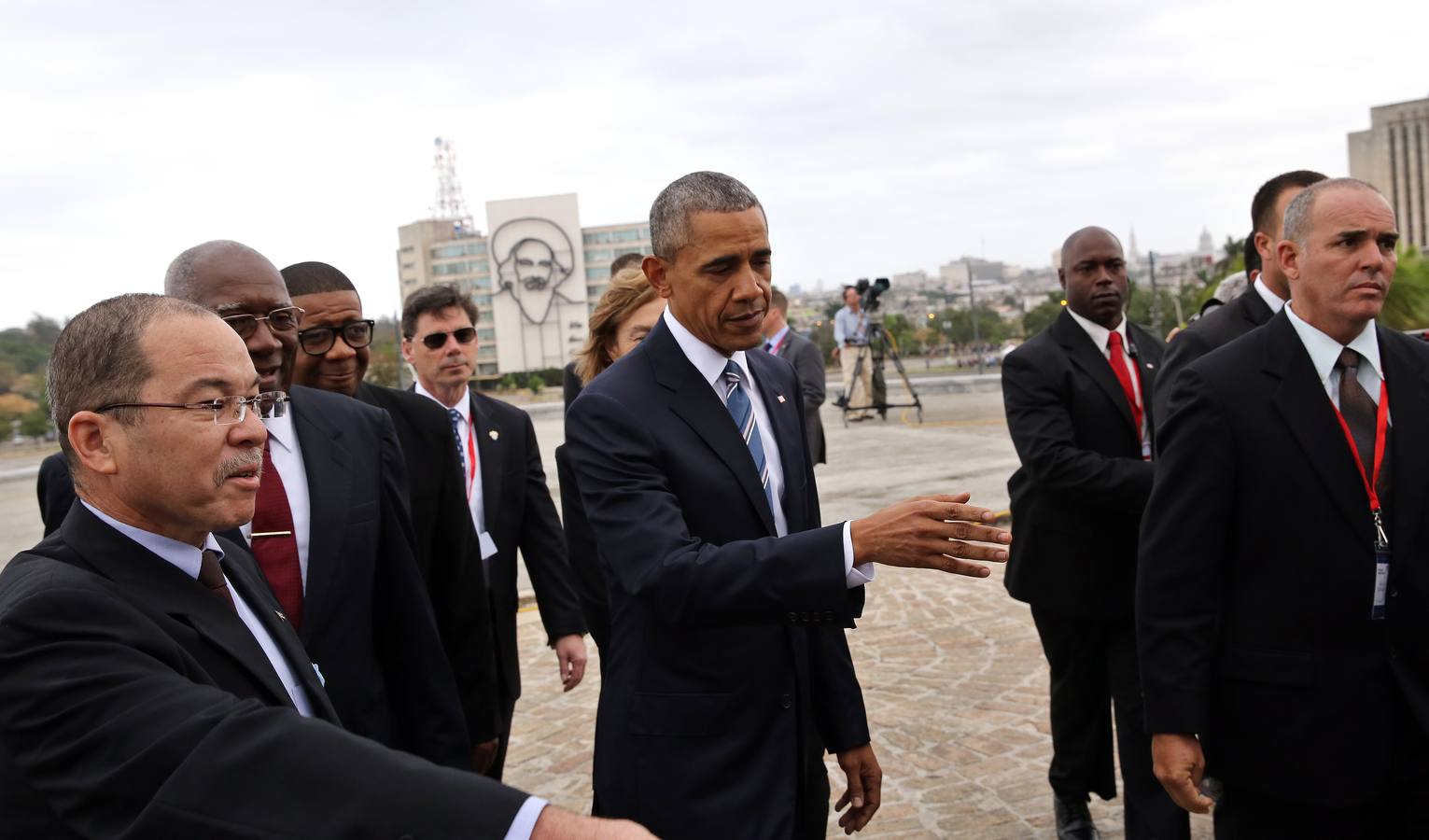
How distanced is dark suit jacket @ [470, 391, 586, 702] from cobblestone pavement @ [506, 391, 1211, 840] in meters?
1.06

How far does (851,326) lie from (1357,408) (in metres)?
16.8

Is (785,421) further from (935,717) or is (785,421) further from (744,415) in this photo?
(935,717)

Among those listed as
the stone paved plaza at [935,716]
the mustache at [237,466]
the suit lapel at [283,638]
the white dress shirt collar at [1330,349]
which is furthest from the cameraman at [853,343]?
the mustache at [237,466]

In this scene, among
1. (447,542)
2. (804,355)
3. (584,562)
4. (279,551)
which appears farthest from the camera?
(804,355)

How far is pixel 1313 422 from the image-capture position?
3.02 m

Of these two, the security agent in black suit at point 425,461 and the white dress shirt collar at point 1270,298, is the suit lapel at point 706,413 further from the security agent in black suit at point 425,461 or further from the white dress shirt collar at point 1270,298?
the white dress shirt collar at point 1270,298

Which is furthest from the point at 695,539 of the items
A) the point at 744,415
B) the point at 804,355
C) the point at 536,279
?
the point at 536,279

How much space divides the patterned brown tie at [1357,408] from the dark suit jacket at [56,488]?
348cm

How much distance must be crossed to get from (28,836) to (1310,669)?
2.85 meters

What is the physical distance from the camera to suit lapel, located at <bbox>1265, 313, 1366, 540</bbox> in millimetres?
2943

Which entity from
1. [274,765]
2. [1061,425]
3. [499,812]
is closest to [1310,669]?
[1061,425]

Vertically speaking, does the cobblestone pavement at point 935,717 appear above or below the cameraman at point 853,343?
below

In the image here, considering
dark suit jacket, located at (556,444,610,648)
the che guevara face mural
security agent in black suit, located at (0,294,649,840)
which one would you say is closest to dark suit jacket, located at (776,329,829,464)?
dark suit jacket, located at (556,444,610,648)

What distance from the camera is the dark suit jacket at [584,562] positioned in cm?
349
